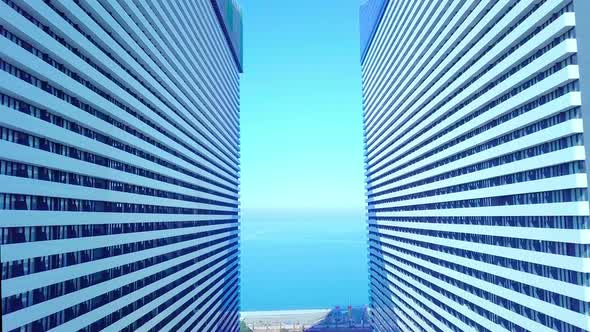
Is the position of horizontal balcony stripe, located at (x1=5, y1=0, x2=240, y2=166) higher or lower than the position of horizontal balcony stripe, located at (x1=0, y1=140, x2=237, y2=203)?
higher

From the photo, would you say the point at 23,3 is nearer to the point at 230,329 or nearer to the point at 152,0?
the point at 152,0

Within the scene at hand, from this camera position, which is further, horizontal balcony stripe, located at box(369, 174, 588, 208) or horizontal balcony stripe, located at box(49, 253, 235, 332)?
horizontal balcony stripe, located at box(49, 253, 235, 332)

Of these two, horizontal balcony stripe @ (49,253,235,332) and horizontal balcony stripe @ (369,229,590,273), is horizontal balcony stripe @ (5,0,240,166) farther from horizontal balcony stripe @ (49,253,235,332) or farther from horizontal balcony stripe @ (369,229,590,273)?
horizontal balcony stripe @ (369,229,590,273)

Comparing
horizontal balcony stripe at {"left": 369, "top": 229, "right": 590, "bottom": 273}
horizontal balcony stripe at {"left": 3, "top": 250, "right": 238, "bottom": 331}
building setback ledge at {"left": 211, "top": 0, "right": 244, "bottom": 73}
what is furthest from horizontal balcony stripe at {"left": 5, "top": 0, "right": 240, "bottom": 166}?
building setback ledge at {"left": 211, "top": 0, "right": 244, "bottom": 73}

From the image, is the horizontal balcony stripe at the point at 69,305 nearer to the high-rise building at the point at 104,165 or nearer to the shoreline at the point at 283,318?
the high-rise building at the point at 104,165

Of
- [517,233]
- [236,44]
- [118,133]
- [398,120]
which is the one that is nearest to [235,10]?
[236,44]
